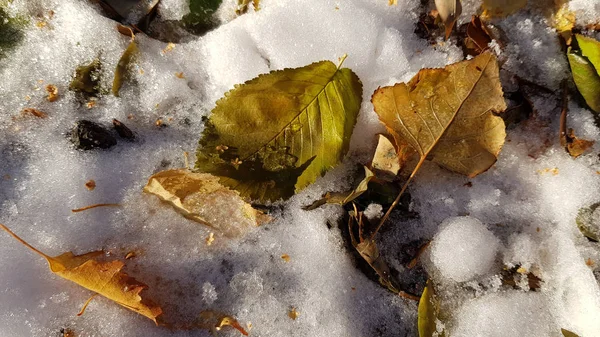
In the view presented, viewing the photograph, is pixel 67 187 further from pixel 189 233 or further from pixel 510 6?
pixel 510 6

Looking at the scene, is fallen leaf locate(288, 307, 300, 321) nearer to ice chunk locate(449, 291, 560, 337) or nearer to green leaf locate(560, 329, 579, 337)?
ice chunk locate(449, 291, 560, 337)

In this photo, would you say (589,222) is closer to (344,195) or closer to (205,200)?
(344,195)

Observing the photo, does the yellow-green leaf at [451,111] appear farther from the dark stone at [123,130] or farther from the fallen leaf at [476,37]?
the dark stone at [123,130]

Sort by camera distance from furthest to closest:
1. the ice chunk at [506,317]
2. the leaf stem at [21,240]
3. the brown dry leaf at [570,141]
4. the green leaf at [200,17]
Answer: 1. the green leaf at [200,17]
2. the brown dry leaf at [570,141]
3. the ice chunk at [506,317]
4. the leaf stem at [21,240]

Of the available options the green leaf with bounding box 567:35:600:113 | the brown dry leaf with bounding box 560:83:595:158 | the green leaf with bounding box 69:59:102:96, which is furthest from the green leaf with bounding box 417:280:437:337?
the green leaf with bounding box 69:59:102:96

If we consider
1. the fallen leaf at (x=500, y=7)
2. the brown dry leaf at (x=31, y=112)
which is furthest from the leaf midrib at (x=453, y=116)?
the brown dry leaf at (x=31, y=112)
